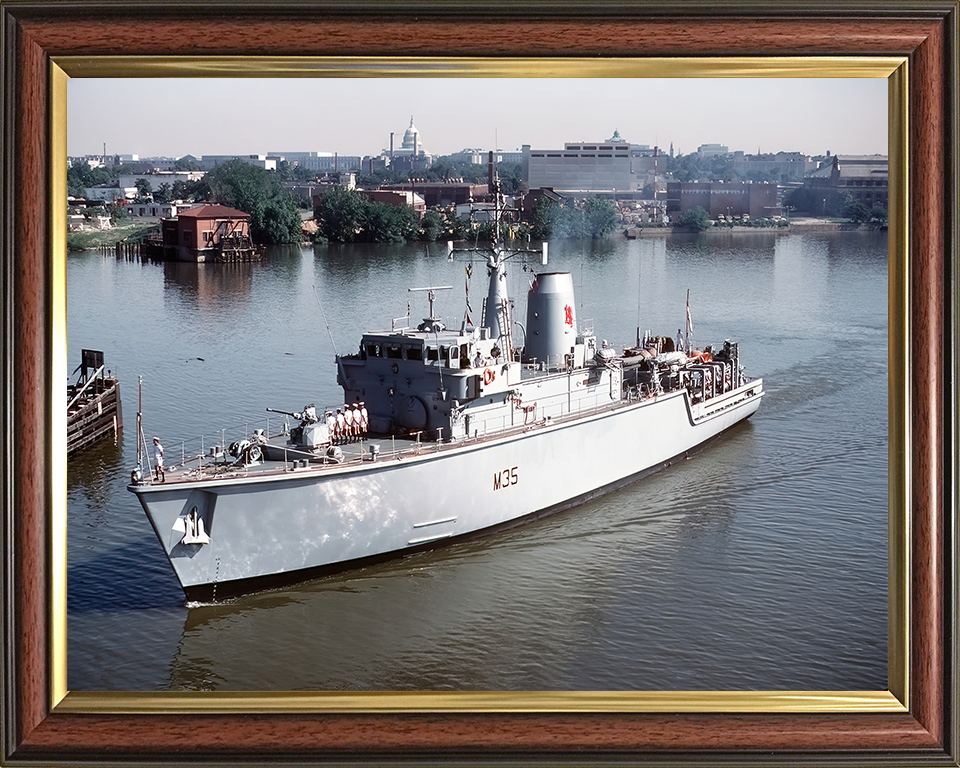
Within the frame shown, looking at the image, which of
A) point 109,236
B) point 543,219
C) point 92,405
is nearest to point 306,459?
point 92,405

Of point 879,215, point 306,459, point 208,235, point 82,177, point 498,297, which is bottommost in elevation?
point 306,459

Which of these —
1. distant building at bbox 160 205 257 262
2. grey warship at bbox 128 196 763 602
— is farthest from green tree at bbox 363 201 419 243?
grey warship at bbox 128 196 763 602

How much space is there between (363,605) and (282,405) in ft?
15.9

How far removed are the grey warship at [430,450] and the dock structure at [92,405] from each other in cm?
91

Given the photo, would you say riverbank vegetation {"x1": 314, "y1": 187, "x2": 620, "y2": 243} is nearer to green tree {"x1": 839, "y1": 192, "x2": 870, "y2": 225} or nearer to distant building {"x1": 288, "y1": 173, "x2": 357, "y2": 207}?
distant building {"x1": 288, "y1": 173, "x2": 357, "y2": 207}

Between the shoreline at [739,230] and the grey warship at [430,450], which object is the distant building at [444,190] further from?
the grey warship at [430,450]

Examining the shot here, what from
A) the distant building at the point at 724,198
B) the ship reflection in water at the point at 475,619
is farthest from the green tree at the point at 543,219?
the ship reflection in water at the point at 475,619

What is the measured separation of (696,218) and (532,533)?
7.54 metres

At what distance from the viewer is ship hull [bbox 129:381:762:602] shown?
607 inches

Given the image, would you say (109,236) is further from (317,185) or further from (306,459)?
(306,459)

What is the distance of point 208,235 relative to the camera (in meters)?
16.6

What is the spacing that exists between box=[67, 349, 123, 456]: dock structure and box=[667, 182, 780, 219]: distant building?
7.48 metres

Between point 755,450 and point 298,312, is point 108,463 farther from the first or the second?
point 755,450

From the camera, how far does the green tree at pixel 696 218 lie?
1414 cm
